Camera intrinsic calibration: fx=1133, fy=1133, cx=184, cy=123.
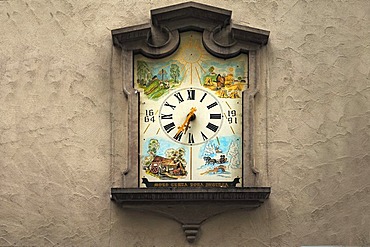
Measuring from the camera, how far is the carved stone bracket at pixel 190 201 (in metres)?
10.5

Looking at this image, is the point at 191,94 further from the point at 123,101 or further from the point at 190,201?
the point at 190,201

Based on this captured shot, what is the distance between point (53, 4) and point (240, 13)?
1847mm

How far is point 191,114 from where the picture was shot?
35.8 feet

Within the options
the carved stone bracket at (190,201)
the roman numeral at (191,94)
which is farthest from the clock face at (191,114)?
the carved stone bracket at (190,201)

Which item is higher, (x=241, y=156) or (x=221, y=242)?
(x=241, y=156)

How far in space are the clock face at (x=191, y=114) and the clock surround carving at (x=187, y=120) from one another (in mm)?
74

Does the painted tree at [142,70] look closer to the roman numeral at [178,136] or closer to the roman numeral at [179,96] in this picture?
the roman numeral at [179,96]

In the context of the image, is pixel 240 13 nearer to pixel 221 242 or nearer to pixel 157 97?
pixel 157 97

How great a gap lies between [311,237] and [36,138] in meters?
2.80

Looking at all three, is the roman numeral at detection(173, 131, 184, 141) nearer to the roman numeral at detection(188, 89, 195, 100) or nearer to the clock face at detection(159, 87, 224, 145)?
the clock face at detection(159, 87, 224, 145)

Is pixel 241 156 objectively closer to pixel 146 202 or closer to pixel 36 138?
pixel 146 202

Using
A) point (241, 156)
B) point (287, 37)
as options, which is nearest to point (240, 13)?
point (287, 37)

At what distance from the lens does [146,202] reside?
35.0 ft

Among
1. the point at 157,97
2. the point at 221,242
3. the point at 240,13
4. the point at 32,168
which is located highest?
the point at 240,13
